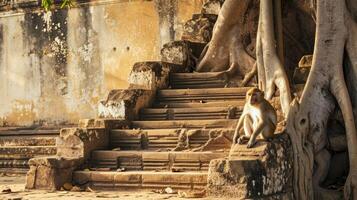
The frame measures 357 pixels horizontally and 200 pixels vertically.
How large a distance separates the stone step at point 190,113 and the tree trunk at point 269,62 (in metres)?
0.66

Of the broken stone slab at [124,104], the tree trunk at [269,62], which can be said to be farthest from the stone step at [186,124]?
the tree trunk at [269,62]

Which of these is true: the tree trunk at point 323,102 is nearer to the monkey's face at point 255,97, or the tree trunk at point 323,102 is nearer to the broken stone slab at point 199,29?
the monkey's face at point 255,97

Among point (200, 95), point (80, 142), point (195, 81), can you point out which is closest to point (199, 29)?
point (195, 81)

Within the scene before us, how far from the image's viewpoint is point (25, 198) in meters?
8.07

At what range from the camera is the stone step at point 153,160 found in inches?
339

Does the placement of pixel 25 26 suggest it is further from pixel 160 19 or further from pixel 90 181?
pixel 90 181

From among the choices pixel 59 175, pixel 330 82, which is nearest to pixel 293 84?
pixel 330 82

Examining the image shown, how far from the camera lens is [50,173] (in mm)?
8859

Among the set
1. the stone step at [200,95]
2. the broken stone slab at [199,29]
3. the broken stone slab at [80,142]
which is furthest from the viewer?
the broken stone slab at [199,29]

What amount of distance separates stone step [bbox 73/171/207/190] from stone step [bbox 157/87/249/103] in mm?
2328

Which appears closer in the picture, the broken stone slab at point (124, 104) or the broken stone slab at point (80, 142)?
the broken stone slab at point (80, 142)

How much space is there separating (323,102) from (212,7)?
5463 mm

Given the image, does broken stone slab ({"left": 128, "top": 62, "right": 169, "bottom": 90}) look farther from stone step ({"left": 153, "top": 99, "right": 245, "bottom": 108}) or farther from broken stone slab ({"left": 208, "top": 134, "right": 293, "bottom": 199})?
broken stone slab ({"left": 208, "top": 134, "right": 293, "bottom": 199})

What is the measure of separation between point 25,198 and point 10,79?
30.6 ft
